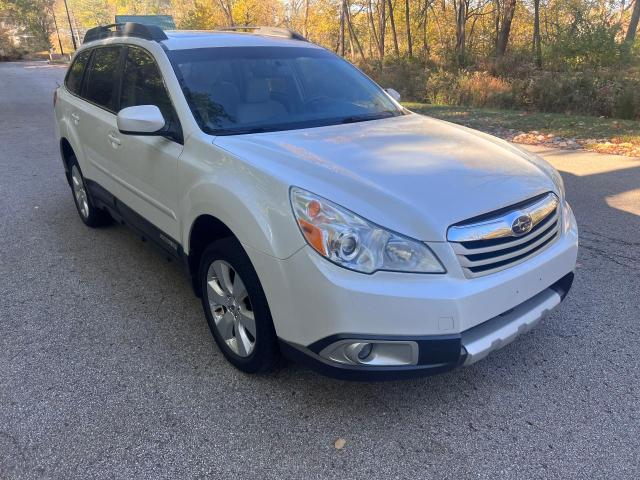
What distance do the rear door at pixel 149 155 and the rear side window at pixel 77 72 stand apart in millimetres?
1215

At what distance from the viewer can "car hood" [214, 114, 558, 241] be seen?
2.16 meters

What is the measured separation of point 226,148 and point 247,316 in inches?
34.6

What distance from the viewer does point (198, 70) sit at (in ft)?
10.5

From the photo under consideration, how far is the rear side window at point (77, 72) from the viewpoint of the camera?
465cm

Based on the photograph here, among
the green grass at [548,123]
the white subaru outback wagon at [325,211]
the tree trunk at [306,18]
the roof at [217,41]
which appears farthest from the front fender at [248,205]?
the tree trunk at [306,18]

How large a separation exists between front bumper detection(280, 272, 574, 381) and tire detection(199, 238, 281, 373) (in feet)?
0.60

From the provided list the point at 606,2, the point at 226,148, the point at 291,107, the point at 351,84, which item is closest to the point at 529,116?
the point at 351,84

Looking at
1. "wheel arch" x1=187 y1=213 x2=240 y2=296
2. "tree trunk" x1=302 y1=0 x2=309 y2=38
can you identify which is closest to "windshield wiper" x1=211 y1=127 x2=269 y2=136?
"wheel arch" x1=187 y1=213 x2=240 y2=296

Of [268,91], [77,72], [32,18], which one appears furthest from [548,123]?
[32,18]

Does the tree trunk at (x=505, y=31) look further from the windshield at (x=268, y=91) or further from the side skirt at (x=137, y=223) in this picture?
the side skirt at (x=137, y=223)

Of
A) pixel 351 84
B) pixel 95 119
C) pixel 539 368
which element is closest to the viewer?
pixel 539 368

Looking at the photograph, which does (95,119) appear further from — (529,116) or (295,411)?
(529,116)

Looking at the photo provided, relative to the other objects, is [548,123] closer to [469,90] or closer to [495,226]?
[469,90]

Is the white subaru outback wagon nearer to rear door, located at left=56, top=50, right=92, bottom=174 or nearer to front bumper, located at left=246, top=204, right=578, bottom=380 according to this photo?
front bumper, located at left=246, top=204, right=578, bottom=380
